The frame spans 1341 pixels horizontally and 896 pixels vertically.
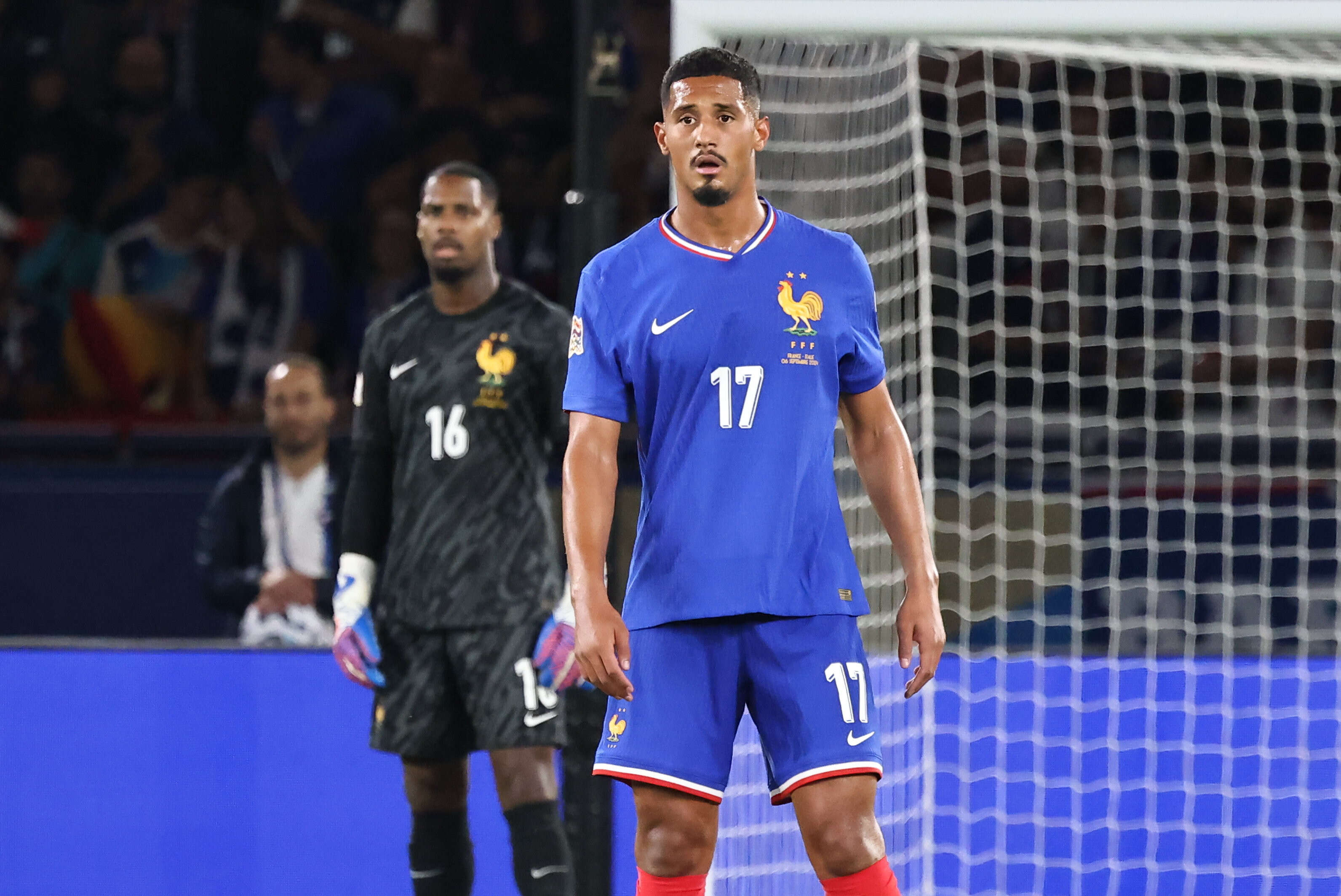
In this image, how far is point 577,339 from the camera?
2.77 meters

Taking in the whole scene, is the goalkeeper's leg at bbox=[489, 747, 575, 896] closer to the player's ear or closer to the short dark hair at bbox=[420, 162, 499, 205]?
the short dark hair at bbox=[420, 162, 499, 205]

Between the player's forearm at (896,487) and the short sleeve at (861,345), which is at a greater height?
the short sleeve at (861,345)

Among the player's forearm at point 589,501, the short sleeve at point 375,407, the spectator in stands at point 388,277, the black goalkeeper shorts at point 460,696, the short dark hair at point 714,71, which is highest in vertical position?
the spectator in stands at point 388,277

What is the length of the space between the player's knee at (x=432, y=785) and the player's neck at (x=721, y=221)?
1.53 metres

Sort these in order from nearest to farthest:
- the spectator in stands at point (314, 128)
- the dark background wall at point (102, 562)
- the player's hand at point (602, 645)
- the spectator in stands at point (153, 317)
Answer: the player's hand at point (602, 645) < the dark background wall at point (102, 562) < the spectator in stands at point (153, 317) < the spectator in stands at point (314, 128)

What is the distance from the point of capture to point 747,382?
2.70 metres

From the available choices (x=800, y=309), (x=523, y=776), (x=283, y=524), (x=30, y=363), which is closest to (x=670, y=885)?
(x=800, y=309)

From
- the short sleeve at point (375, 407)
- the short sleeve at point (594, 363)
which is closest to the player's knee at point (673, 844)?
the short sleeve at point (594, 363)

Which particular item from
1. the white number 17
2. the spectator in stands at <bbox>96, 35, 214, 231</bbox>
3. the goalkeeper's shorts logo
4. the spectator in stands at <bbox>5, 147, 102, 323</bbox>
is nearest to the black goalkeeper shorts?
the goalkeeper's shorts logo

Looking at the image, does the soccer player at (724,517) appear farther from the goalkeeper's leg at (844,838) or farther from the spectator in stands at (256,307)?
the spectator in stands at (256,307)

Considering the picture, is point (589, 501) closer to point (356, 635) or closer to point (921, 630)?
point (921, 630)

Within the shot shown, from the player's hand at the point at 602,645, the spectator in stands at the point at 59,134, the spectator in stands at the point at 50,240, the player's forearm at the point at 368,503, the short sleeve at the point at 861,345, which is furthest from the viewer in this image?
the spectator in stands at the point at 59,134

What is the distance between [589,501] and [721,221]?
52 centimetres

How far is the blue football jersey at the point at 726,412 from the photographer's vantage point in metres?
2.67
